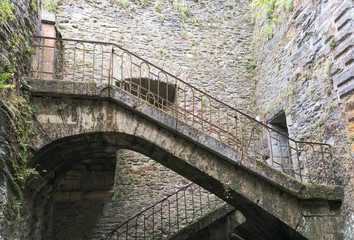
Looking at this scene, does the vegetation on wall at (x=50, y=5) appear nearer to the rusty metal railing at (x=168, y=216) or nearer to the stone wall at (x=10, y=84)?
the stone wall at (x=10, y=84)

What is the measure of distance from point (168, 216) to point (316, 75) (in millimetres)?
4211

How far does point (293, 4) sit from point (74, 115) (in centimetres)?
487

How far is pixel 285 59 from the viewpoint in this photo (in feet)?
25.1

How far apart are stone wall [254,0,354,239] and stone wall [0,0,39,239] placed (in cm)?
416

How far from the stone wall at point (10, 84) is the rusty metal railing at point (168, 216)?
131 inches

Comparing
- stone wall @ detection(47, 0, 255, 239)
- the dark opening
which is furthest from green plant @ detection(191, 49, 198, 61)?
the dark opening

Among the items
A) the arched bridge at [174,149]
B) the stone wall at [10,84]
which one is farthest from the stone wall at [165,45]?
the stone wall at [10,84]

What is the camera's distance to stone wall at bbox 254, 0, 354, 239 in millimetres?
5133

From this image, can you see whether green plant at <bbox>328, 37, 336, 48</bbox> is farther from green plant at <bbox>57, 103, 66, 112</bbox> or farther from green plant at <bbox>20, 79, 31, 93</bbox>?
green plant at <bbox>20, 79, 31, 93</bbox>

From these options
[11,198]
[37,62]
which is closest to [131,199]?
[37,62]

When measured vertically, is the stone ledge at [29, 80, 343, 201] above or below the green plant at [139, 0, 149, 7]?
below

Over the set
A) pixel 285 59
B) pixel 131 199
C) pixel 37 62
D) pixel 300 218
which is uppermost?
pixel 285 59

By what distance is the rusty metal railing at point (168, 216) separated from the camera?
7605 millimetres

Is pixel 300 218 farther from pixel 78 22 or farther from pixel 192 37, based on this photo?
pixel 78 22
